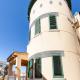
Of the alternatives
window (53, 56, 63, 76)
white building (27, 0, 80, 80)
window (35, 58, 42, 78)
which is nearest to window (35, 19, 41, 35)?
white building (27, 0, 80, 80)

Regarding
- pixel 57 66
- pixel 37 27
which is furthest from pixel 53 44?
pixel 37 27

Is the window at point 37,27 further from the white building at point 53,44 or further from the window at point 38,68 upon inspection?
the window at point 38,68

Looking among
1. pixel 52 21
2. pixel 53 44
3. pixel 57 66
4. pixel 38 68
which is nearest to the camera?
pixel 57 66

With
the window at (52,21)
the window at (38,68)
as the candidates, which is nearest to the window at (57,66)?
the window at (38,68)

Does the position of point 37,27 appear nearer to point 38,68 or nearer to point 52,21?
point 52,21

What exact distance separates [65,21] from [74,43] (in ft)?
8.74

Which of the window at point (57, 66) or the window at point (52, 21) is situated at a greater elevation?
the window at point (52, 21)

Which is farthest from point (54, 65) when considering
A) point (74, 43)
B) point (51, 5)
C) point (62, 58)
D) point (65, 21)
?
point (51, 5)

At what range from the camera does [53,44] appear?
1683 centimetres

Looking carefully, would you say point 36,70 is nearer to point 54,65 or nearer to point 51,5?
point 54,65

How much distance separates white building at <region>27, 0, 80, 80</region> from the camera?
15820 mm

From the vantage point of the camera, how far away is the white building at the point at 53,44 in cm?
1582

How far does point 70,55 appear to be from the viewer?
16.6 meters

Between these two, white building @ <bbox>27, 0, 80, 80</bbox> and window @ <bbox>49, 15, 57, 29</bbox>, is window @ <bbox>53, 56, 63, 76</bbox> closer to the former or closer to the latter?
white building @ <bbox>27, 0, 80, 80</bbox>
